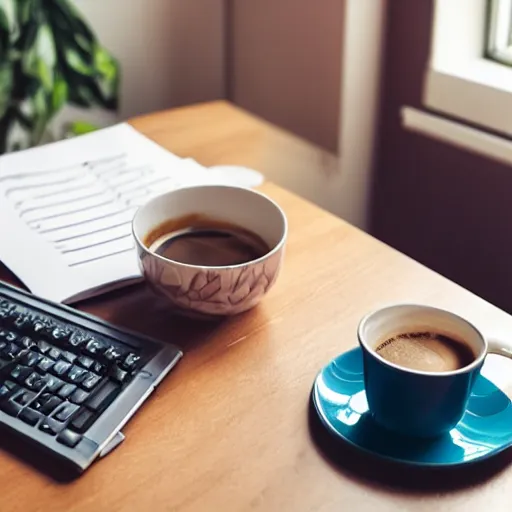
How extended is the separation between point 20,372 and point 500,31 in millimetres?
873

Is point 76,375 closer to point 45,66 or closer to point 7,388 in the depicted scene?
point 7,388

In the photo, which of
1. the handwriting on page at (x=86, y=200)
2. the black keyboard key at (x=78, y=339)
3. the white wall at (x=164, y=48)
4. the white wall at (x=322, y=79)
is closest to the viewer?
the black keyboard key at (x=78, y=339)

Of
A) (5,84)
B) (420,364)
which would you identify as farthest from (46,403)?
(5,84)

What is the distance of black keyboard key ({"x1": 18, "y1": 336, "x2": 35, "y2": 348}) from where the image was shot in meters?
0.62

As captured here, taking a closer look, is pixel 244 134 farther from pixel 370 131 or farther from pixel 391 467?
pixel 391 467

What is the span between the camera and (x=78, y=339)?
24.8 inches

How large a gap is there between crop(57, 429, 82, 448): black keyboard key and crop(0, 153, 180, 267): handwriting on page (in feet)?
0.70

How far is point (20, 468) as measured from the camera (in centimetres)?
54

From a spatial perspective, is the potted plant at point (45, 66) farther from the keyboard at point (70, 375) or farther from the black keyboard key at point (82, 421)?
the black keyboard key at point (82, 421)

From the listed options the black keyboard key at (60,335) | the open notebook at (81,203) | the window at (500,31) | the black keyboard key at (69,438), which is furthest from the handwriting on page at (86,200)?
the window at (500,31)

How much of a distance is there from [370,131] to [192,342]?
2.33ft

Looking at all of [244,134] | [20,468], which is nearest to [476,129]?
[244,134]

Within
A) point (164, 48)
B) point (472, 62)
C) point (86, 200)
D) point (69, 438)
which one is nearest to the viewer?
point (69, 438)

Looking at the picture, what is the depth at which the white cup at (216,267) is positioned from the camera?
2.11ft
